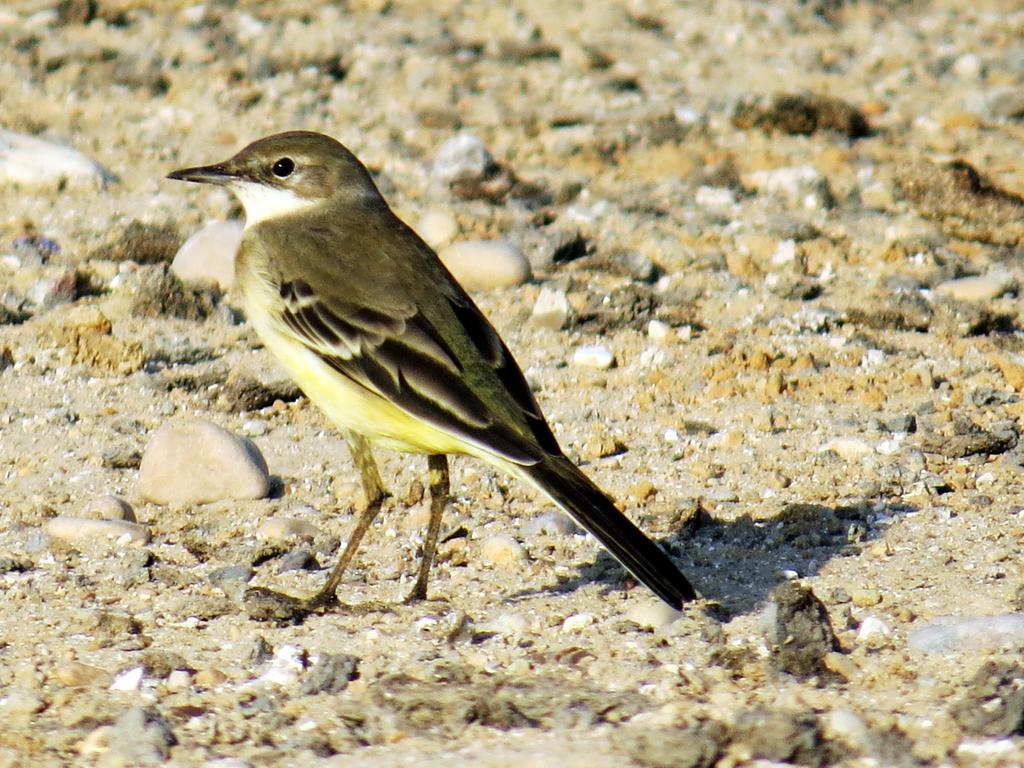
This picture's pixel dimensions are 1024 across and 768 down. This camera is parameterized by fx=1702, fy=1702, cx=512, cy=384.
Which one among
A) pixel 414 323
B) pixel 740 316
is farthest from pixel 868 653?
pixel 740 316

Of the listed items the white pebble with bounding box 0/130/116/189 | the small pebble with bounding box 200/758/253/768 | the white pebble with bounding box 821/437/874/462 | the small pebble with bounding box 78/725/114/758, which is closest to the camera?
the small pebble with bounding box 200/758/253/768

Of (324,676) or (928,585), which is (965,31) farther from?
(324,676)

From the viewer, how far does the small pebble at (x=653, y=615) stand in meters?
6.62

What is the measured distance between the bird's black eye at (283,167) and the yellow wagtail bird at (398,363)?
9.8 inches

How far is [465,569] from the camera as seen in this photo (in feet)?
24.0

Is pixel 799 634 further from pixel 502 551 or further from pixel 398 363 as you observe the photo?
pixel 398 363

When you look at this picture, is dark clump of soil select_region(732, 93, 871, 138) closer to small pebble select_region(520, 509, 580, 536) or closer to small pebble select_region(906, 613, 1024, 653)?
small pebble select_region(520, 509, 580, 536)

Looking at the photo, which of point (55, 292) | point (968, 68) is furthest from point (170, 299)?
point (968, 68)

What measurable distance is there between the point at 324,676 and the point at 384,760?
0.65m

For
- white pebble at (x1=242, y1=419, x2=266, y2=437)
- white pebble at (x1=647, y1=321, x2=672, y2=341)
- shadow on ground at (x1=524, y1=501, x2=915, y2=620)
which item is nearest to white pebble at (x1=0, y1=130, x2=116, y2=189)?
white pebble at (x1=242, y1=419, x2=266, y2=437)

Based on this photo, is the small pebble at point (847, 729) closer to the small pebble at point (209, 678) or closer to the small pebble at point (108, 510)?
the small pebble at point (209, 678)

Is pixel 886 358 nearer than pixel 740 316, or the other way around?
pixel 886 358

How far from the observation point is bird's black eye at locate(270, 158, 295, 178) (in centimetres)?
826

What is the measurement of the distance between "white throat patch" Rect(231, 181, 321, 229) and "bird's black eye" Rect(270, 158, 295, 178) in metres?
0.08
